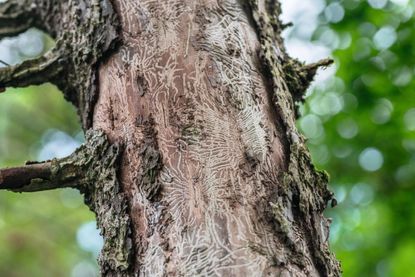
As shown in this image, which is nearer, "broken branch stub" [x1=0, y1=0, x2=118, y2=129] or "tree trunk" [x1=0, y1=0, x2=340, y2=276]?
"tree trunk" [x1=0, y1=0, x2=340, y2=276]

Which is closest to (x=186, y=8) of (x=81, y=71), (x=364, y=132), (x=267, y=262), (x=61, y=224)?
(x=81, y=71)

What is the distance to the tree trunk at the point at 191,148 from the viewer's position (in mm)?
827

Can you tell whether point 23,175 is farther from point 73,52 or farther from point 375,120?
point 375,120

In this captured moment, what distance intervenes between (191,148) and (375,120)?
1690 millimetres

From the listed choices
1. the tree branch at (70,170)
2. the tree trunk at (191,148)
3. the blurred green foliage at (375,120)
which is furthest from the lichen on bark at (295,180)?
the blurred green foliage at (375,120)

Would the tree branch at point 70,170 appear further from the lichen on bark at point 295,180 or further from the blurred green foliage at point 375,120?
the blurred green foliage at point 375,120

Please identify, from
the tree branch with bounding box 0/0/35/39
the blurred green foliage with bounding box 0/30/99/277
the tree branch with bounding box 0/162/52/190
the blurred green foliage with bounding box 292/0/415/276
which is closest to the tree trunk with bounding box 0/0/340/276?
the tree branch with bounding box 0/162/52/190

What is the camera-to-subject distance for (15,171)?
96cm

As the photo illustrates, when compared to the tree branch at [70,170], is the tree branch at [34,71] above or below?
above

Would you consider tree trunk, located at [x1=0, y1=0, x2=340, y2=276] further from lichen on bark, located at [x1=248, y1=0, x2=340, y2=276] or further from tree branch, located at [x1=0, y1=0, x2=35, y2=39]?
tree branch, located at [x1=0, y1=0, x2=35, y2=39]

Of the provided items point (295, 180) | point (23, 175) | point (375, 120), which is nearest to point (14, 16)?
point (23, 175)

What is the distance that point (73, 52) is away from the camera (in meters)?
1.17

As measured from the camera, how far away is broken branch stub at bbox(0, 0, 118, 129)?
43.0 inches

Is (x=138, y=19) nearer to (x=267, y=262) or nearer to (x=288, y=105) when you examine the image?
(x=288, y=105)
